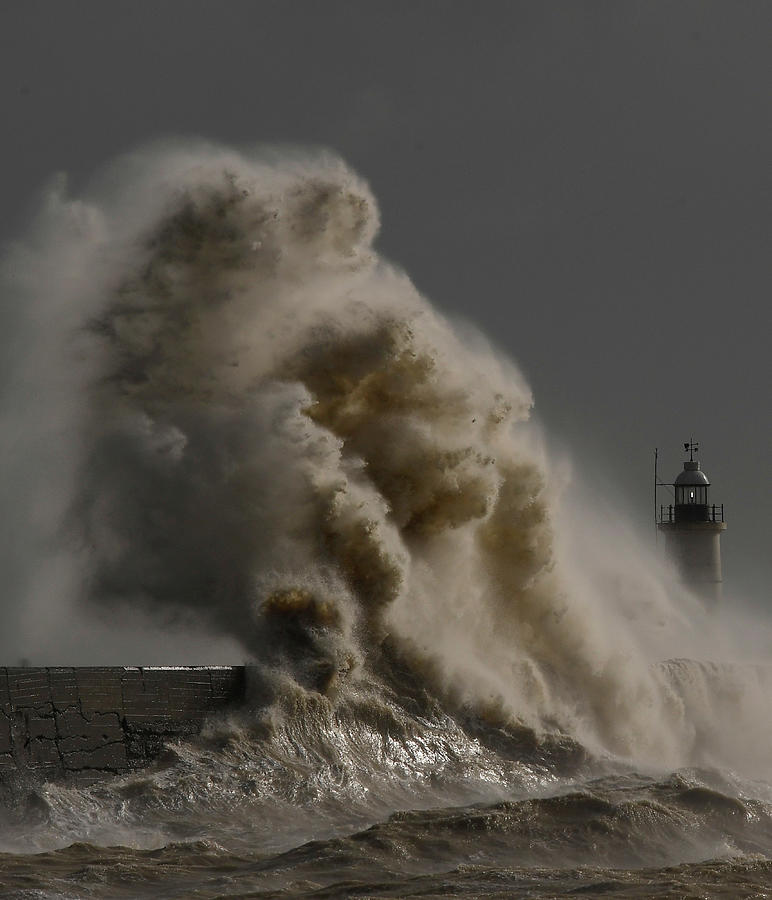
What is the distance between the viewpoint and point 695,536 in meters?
30.3

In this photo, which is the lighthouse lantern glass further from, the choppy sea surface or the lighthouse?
the choppy sea surface

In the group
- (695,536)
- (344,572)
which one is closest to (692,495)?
(695,536)

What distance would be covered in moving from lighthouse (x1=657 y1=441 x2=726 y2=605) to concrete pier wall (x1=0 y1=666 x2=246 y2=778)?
68.8 feet

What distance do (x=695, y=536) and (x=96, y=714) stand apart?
22.6 m

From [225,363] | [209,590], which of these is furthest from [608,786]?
[225,363]

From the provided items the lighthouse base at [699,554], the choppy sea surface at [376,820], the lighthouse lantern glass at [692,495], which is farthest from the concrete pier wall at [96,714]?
the lighthouse lantern glass at [692,495]

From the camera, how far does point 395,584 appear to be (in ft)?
41.6

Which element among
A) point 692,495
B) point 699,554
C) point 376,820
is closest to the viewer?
point 376,820

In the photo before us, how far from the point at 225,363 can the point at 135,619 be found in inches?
129

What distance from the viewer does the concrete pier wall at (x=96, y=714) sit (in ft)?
30.1

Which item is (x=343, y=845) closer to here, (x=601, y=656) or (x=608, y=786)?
(x=608, y=786)

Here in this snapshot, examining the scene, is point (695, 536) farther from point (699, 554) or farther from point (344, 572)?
point (344, 572)

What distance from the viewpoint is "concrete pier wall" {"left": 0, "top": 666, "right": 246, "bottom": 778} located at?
9.17 m

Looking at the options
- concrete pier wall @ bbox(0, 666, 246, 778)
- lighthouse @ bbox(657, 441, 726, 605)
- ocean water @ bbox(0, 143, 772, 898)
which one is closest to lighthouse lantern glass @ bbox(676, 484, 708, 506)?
lighthouse @ bbox(657, 441, 726, 605)
